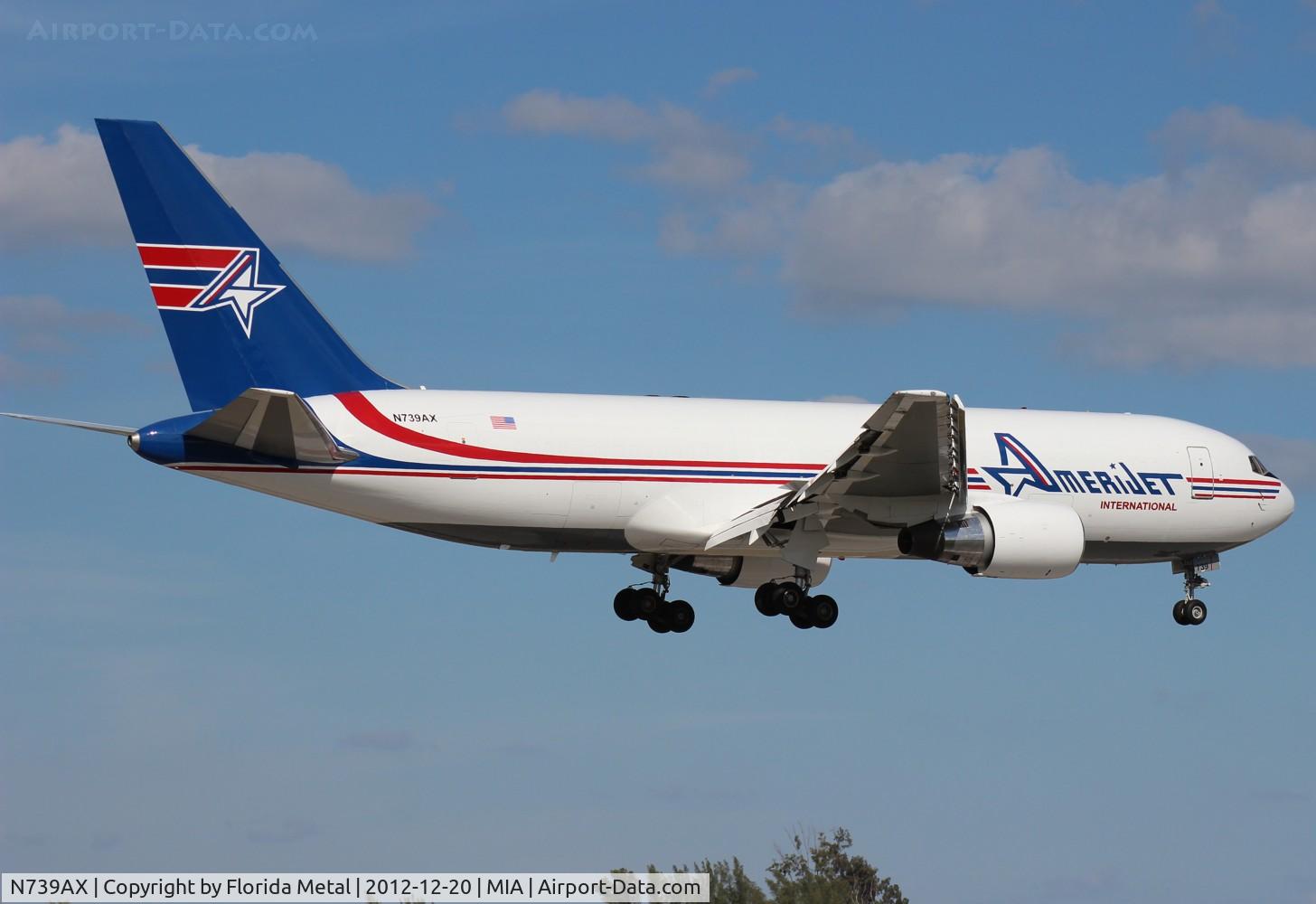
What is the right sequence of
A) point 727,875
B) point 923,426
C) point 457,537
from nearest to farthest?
1. point 923,426
2. point 457,537
3. point 727,875

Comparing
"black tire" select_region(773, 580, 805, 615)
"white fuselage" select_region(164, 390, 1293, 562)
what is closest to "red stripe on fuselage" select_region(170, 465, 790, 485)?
"white fuselage" select_region(164, 390, 1293, 562)

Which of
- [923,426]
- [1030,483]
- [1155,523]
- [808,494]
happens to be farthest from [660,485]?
[1155,523]

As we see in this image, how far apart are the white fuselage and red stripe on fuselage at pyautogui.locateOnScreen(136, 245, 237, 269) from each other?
2.85 metres

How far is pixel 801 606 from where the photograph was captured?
32469mm

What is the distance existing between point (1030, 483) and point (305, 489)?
42.7 ft

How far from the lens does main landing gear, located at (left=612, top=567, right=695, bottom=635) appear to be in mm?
34000

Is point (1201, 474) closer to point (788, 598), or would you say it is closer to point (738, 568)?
point (788, 598)

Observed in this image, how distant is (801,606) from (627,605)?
351cm

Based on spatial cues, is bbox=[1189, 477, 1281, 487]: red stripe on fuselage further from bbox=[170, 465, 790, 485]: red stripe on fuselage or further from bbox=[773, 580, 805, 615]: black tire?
bbox=[170, 465, 790, 485]: red stripe on fuselage

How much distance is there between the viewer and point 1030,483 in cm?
3344

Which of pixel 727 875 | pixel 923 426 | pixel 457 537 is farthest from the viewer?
pixel 727 875

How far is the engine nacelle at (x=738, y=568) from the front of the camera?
112 feet

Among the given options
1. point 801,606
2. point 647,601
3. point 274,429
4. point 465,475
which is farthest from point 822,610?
point 274,429

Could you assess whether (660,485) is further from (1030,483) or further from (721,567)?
(1030,483)
